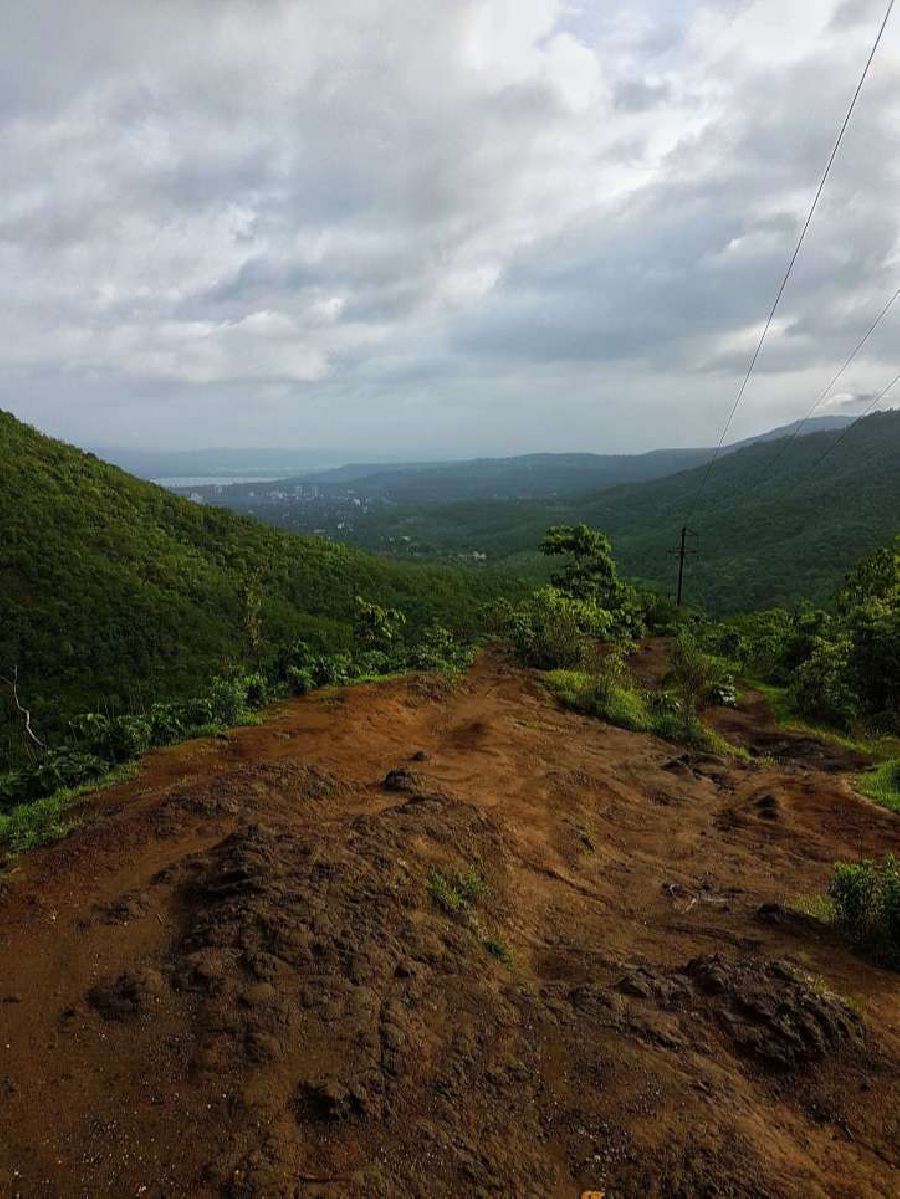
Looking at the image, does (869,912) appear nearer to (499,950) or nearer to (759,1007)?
(759,1007)

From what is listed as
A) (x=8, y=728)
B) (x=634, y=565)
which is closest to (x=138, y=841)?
(x=8, y=728)

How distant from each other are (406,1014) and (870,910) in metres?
4.32

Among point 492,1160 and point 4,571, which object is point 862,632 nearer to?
point 492,1160

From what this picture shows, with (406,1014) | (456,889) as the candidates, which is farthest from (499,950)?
(406,1014)

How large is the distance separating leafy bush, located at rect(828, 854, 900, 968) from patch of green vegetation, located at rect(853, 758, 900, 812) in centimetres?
494

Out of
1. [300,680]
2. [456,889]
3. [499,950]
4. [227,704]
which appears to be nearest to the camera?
[499,950]

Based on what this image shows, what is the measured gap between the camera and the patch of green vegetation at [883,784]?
10.3 metres

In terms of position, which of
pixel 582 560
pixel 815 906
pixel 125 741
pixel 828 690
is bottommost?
pixel 828 690

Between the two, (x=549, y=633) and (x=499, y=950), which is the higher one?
(x=499, y=950)

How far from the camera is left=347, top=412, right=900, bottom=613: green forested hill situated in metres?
61.4

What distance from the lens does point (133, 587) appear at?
2512 cm

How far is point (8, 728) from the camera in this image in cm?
1803

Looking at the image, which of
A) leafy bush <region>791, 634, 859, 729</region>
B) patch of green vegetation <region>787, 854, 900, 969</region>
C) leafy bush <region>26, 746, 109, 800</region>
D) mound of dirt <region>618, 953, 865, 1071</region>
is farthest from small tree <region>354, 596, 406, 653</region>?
mound of dirt <region>618, 953, 865, 1071</region>

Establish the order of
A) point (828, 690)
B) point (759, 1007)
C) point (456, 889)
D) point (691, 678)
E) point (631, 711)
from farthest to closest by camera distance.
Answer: point (691, 678) < point (828, 690) < point (631, 711) < point (456, 889) < point (759, 1007)
